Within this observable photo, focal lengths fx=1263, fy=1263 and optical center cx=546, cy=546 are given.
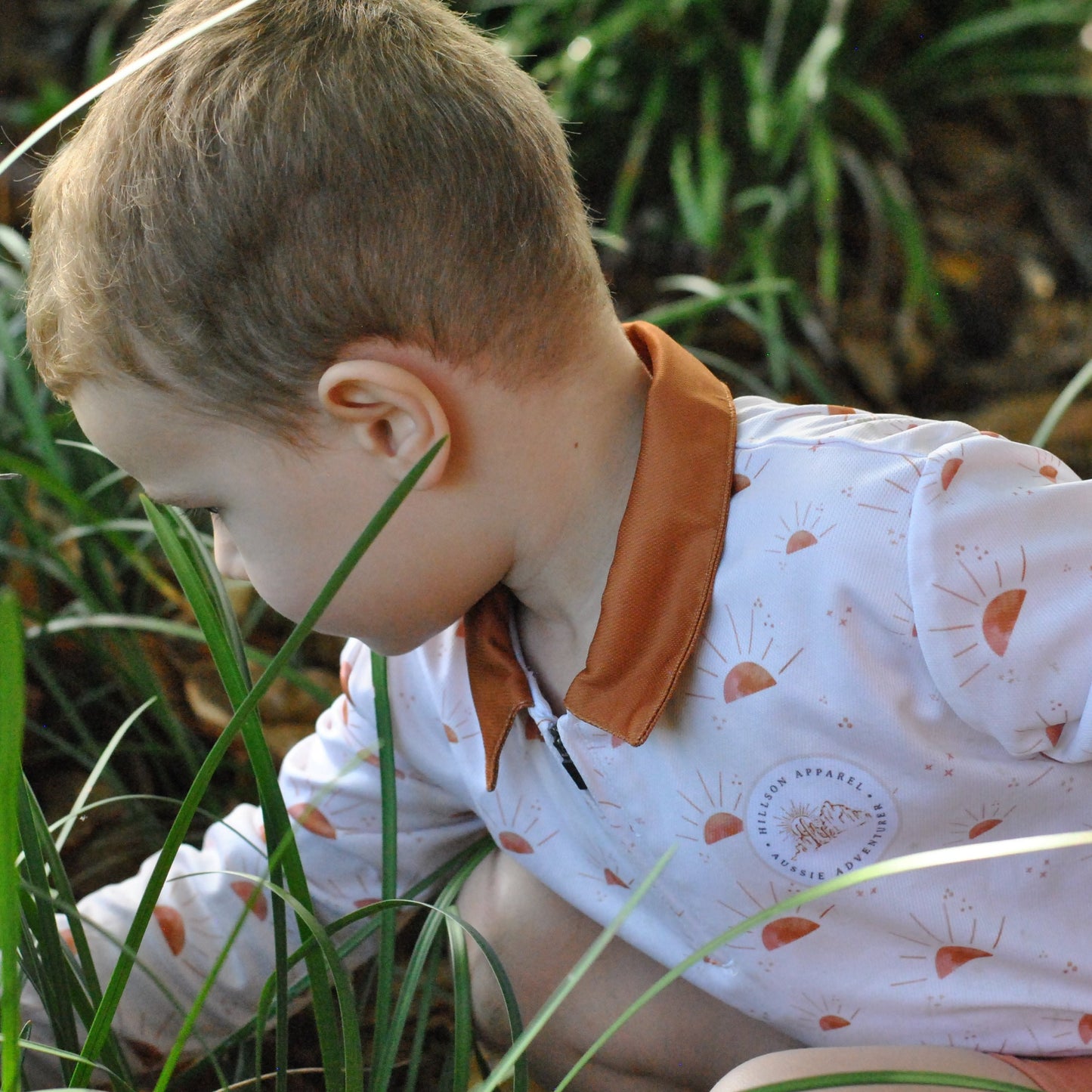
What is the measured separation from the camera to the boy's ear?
0.71 m

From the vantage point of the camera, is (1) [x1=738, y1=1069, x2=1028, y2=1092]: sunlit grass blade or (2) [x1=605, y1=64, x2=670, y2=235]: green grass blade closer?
(1) [x1=738, y1=1069, x2=1028, y2=1092]: sunlit grass blade

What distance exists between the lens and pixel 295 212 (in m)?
0.69

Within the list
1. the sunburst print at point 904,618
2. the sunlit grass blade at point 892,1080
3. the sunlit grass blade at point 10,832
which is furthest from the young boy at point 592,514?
the sunlit grass blade at point 10,832

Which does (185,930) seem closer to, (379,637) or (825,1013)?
(379,637)

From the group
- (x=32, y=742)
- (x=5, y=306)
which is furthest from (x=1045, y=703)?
(x=5, y=306)

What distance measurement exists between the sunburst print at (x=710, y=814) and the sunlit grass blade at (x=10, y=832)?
1.36 ft

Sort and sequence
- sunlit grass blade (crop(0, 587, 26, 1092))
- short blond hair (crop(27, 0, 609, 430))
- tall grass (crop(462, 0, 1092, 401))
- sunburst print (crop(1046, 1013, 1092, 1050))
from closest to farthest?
sunlit grass blade (crop(0, 587, 26, 1092)) → short blond hair (crop(27, 0, 609, 430)) → sunburst print (crop(1046, 1013, 1092, 1050)) → tall grass (crop(462, 0, 1092, 401))

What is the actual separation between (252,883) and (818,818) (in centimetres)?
45

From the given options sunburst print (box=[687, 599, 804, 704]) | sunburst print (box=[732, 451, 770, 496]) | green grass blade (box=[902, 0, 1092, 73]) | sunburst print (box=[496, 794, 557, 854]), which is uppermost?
green grass blade (box=[902, 0, 1092, 73])

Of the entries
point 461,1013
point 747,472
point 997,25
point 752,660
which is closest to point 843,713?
point 752,660

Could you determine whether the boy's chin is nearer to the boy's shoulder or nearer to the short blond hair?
the short blond hair

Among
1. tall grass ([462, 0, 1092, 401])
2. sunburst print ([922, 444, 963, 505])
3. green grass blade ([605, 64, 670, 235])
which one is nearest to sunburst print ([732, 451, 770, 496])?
sunburst print ([922, 444, 963, 505])

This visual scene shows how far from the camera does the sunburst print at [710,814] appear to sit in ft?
2.61

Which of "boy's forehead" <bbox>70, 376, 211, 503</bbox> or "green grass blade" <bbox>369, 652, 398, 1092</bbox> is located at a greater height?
"boy's forehead" <bbox>70, 376, 211, 503</bbox>
